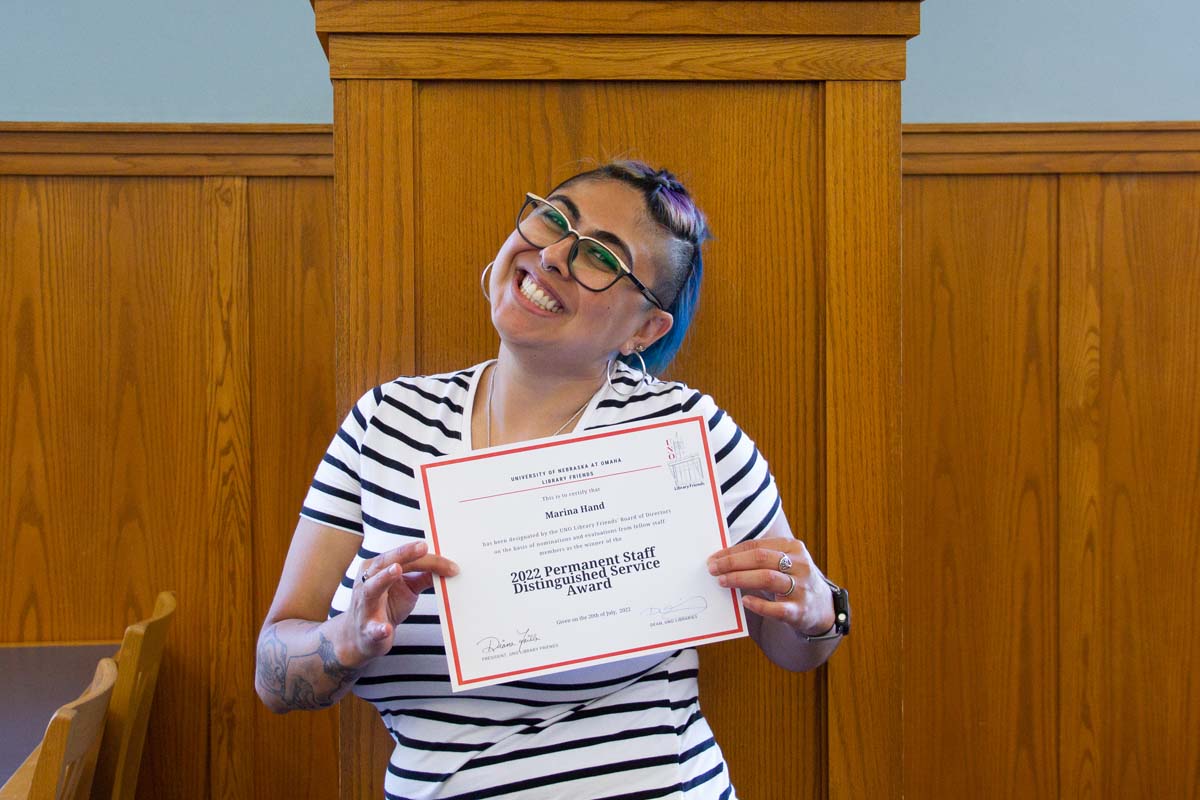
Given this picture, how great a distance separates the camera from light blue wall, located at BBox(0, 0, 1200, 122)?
2553 mm

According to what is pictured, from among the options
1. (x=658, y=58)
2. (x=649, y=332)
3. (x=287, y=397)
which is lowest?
(x=287, y=397)

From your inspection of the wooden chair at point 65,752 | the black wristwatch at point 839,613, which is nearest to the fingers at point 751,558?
the black wristwatch at point 839,613

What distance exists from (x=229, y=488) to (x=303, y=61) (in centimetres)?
119

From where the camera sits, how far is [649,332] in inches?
51.6

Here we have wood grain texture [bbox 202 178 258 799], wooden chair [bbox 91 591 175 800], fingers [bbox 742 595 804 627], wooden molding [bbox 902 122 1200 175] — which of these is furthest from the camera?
wood grain texture [bbox 202 178 258 799]

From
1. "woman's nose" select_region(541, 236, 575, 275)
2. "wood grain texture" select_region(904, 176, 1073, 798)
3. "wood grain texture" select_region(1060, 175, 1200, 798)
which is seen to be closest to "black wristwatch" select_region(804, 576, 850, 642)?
"woman's nose" select_region(541, 236, 575, 275)

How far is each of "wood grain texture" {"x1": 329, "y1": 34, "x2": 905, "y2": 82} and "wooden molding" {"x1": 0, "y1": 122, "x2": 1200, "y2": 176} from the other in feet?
2.97

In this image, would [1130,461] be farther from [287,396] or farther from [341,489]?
[287,396]

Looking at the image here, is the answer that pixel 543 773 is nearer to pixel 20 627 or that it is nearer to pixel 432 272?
pixel 432 272

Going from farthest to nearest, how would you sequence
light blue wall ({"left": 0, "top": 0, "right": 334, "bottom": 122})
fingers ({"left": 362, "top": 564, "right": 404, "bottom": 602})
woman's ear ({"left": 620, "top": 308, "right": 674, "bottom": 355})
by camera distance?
light blue wall ({"left": 0, "top": 0, "right": 334, "bottom": 122}), woman's ear ({"left": 620, "top": 308, "right": 674, "bottom": 355}), fingers ({"left": 362, "top": 564, "right": 404, "bottom": 602})

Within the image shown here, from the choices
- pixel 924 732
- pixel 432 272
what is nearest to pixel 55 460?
pixel 432 272

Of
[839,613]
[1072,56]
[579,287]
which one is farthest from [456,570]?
[1072,56]
